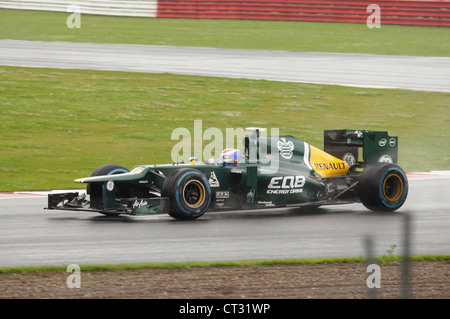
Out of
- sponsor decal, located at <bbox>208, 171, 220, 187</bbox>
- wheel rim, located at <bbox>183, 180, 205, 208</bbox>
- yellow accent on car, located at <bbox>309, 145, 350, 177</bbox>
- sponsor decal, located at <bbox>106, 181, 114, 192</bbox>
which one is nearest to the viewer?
sponsor decal, located at <bbox>106, 181, 114, 192</bbox>

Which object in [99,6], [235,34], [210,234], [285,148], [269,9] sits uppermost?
[99,6]

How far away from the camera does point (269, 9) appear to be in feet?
132

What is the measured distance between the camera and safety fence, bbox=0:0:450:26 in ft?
124

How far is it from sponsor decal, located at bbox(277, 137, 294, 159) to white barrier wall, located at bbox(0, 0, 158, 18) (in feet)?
95.0

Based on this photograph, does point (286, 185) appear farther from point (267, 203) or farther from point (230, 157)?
point (230, 157)

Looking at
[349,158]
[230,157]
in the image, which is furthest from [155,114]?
[230,157]

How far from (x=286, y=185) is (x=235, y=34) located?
24.2 metres

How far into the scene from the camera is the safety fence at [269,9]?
3788cm

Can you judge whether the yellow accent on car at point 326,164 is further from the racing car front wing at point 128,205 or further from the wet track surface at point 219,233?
the racing car front wing at point 128,205

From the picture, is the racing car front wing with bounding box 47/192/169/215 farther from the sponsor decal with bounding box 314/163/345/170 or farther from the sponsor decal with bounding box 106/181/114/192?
the sponsor decal with bounding box 314/163/345/170

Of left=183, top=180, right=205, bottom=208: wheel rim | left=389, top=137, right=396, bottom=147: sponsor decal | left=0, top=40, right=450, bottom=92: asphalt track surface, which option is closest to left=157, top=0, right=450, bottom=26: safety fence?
left=0, top=40, right=450, bottom=92: asphalt track surface

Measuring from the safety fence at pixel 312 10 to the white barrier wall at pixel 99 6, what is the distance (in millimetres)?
668

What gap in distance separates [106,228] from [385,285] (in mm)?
4255
